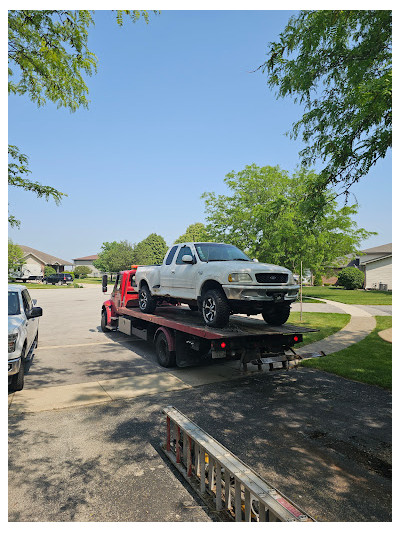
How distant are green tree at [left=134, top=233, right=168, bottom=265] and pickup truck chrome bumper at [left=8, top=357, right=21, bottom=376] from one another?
181ft

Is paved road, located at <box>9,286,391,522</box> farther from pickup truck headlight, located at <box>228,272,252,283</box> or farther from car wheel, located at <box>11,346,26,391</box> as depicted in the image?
pickup truck headlight, located at <box>228,272,252,283</box>

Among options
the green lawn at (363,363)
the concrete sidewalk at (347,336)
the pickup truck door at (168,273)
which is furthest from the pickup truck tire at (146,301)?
the green lawn at (363,363)

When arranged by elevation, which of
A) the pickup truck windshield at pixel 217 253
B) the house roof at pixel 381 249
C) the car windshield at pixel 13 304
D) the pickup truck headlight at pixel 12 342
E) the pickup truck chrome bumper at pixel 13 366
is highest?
the house roof at pixel 381 249

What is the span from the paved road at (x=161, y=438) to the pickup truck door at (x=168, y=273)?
193 centimetres

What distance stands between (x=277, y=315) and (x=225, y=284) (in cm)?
185

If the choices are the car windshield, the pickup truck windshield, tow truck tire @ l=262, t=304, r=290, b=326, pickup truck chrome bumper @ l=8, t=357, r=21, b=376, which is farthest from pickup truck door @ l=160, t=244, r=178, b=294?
pickup truck chrome bumper @ l=8, t=357, r=21, b=376

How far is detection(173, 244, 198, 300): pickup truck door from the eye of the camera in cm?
734

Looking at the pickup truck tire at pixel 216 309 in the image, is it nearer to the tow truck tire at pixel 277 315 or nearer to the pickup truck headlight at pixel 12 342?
the tow truck tire at pixel 277 315

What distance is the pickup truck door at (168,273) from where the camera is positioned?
8297 mm

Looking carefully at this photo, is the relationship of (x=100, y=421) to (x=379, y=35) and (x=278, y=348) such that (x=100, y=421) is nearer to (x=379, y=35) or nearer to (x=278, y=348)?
(x=278, y=348)

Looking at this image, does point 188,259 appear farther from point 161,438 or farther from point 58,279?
point 58,279

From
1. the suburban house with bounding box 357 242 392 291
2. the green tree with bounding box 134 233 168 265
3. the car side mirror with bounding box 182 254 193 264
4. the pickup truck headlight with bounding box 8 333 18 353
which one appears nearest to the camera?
the pickup truck headlight with bounding box 8 333 18 353

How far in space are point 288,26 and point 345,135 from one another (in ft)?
8.26

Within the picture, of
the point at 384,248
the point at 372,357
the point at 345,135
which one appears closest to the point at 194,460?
the point at 345,135
